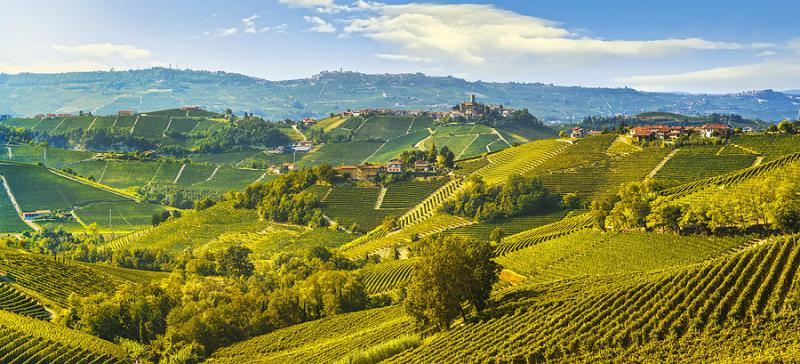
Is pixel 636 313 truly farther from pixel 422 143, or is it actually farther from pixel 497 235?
pixel 422 143

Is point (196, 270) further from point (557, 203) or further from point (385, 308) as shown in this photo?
point (557, 203)

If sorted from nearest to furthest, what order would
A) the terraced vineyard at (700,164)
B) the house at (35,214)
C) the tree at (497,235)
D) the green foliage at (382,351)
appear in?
the green foliage at (382,351) < the tree at (497,235) < the terraced vineyard at (700,164) < the house at (35,214)

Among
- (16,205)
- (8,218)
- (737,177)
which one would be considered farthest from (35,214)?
(737,177)

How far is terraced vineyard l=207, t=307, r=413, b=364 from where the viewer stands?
111 ft

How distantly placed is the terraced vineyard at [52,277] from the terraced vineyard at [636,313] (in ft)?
106

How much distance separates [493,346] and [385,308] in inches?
718

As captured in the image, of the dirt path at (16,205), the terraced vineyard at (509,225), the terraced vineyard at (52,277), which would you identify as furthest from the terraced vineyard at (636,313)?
the dirt path at (16,205)

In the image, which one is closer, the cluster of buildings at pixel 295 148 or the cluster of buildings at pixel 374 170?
the cluster of buildings at pixel 374 170

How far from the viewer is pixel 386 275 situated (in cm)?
5650

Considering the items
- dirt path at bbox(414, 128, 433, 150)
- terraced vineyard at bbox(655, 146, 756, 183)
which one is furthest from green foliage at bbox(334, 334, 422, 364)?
dirt path at bbox(414, 128, 433, 150)

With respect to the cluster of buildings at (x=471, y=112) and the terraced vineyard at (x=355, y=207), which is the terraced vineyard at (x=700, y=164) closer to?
the terraced vineyard at (x=355, y=207)

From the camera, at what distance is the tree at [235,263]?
63203mm

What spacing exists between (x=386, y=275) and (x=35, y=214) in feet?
244

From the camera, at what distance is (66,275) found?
51531 millimetres
